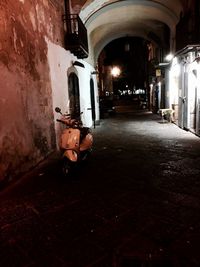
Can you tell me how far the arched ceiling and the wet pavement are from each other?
8.31 metres

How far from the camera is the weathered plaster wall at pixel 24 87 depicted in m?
4.75

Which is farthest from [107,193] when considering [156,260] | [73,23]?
[73,23]

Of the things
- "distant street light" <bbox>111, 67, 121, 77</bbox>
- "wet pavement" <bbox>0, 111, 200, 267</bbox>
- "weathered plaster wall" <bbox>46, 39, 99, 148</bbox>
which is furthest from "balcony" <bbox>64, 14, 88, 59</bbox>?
"distant street light" <bbox>111, 67, 121, 77</bbox>

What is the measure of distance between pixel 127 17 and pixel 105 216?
13.6 metres

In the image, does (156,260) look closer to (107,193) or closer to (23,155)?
(107,193)

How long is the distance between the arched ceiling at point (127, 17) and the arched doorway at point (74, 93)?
298 centimetres

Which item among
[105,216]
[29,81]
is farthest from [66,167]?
[29,81]

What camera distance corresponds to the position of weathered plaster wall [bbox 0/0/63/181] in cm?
475

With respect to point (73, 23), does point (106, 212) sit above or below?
below

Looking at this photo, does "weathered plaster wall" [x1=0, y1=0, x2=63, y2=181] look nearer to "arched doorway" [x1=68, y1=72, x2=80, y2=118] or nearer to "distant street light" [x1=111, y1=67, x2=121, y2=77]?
"arched doorway" [x1=68, y1=72, x2=80, y2=118]

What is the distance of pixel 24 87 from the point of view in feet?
18.4

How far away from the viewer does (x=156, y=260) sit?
8.43 feet

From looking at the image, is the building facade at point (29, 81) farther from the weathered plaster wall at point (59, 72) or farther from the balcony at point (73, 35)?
the balcony at point (73, 35)

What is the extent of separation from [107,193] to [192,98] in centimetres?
796
